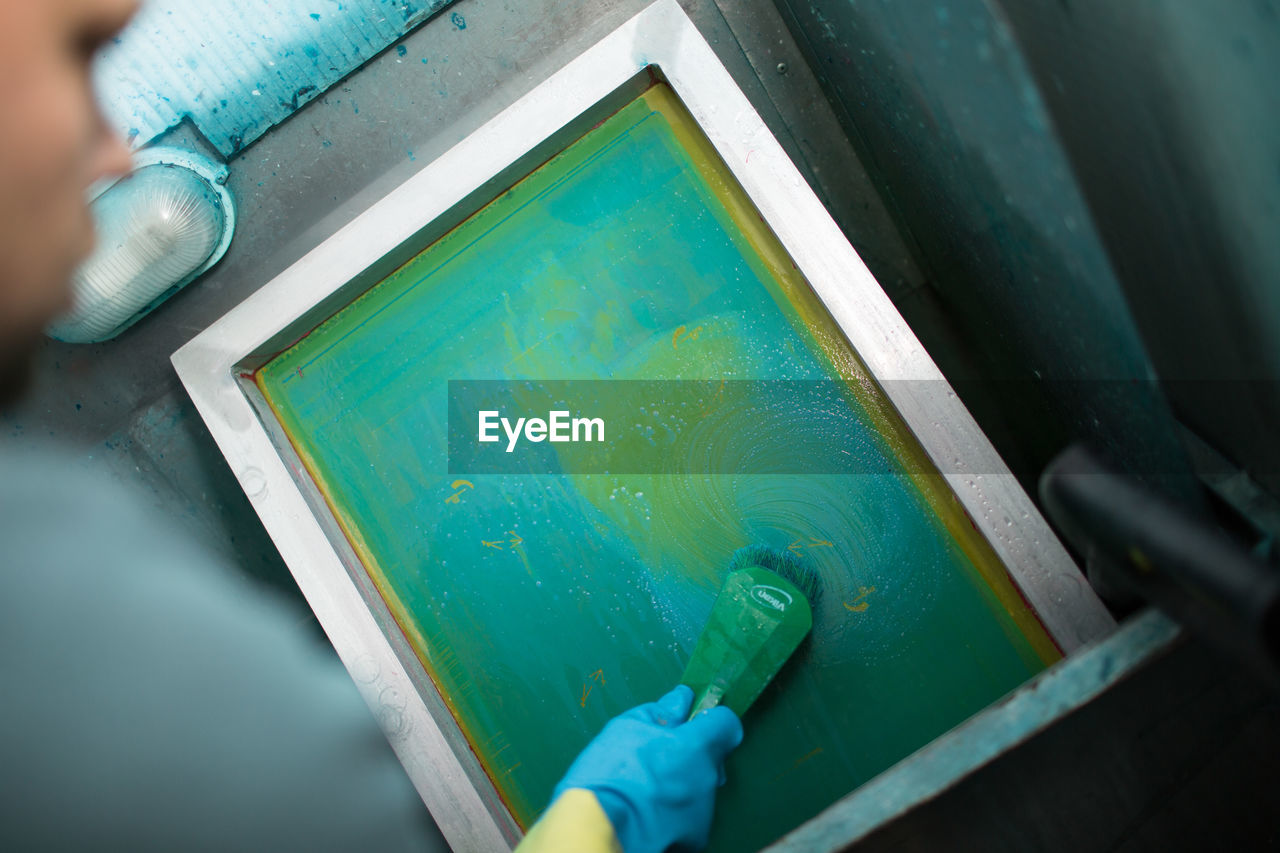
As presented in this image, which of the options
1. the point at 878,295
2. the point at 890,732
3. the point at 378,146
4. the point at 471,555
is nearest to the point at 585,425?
the point at 471,555

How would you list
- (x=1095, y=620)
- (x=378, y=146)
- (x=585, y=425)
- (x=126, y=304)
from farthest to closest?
(x=378, y=146) → (x=126, y=304) → (x=585, y=425) → (x=1095, y=620)

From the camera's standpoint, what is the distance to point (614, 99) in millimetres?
994

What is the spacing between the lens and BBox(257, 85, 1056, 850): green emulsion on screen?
3.07 ft

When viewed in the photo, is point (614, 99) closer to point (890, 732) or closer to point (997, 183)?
point (997, 183)

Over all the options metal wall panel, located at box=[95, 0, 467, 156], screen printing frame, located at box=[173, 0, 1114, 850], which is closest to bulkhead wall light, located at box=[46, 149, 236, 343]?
metal wall panel, located at box=[95, 0, 467, 156]

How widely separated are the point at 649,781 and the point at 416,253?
75 centimetres

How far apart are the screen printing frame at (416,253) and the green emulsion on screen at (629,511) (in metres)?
0.03

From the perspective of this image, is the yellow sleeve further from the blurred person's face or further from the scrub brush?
the blurred person's face

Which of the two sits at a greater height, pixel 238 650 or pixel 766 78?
pixel 766 78

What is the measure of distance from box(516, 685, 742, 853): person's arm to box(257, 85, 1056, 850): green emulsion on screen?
57mm

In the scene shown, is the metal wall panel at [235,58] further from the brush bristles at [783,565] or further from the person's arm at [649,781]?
the person's arm at [649,781]

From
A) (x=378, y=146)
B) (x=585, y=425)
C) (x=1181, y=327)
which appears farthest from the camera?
(x=378, y=146)

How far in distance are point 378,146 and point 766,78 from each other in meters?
0.73

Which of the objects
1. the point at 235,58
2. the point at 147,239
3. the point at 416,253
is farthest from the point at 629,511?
the point at 235,58
